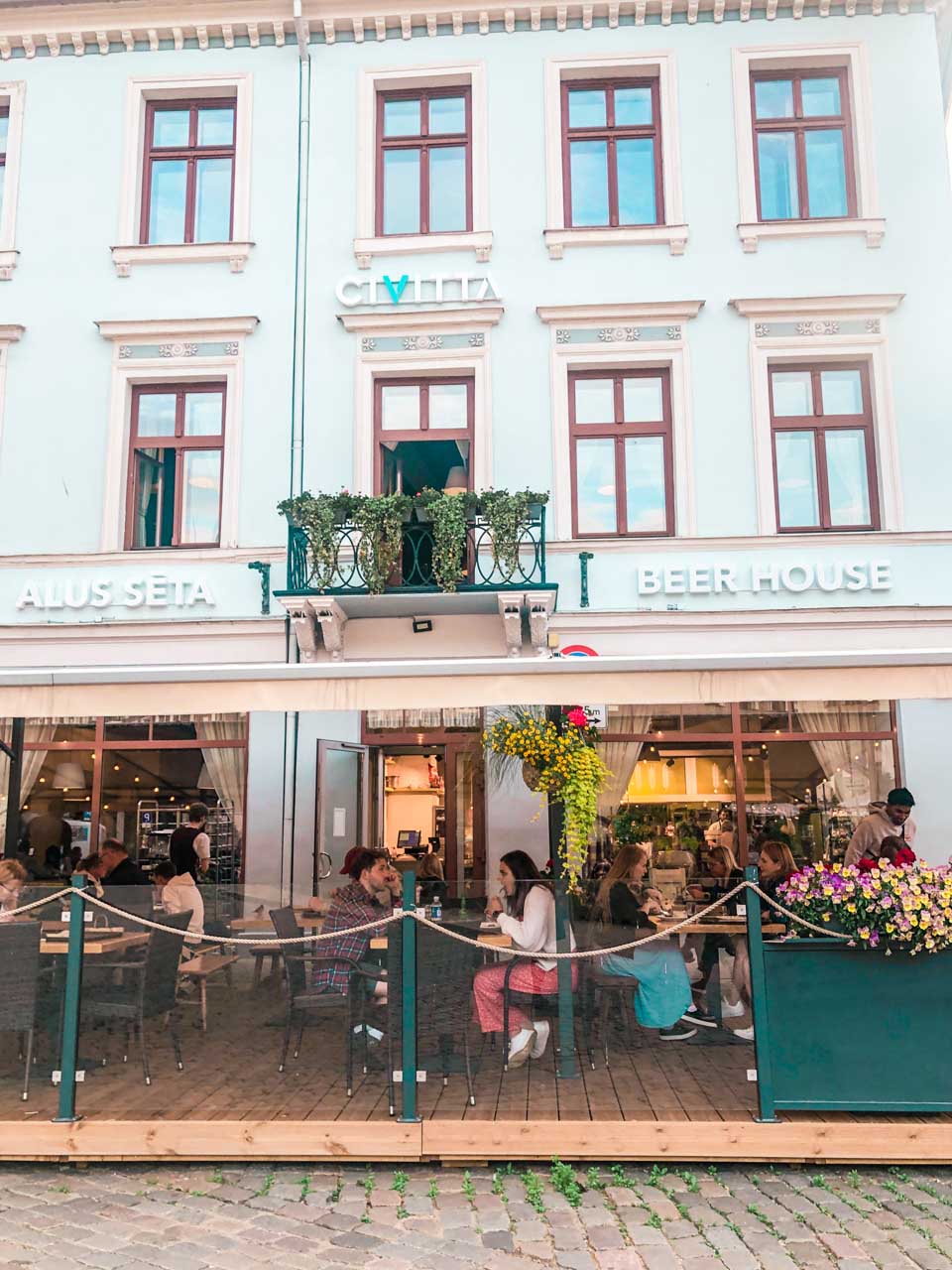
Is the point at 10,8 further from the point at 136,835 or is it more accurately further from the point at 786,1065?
the point at 786,1065

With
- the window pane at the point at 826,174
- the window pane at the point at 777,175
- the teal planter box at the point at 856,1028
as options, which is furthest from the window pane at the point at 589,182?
the teal planter box at the point at 856,1028

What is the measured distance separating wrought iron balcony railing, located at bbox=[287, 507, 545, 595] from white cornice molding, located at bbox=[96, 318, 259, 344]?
8.16 ft

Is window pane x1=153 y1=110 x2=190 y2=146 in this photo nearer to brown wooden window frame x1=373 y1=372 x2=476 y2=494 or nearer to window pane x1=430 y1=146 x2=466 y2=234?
window pane x1=430 y1=146 x2=466 y2=234

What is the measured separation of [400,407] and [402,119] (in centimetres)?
335

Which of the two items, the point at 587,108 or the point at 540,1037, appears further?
the point at 587,108

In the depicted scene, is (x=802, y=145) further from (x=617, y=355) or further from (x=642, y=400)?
(x=642, y=400)

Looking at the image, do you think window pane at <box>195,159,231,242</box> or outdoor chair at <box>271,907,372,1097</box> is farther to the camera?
window pane at <box>195,159,231,242</box>

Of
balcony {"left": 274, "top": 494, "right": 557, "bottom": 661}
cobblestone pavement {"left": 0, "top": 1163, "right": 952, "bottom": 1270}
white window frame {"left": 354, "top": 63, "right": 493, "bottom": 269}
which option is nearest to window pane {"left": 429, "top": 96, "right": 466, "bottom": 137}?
white window frame {"left": 354, "top": 63, "right": 493, "bottom": 269}

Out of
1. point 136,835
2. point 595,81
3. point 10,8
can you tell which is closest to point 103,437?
point 136,835

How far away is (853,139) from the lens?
39.1 feet

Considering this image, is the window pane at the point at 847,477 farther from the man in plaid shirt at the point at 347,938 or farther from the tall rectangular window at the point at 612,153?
the man in plaid shirt at the point at 347,938

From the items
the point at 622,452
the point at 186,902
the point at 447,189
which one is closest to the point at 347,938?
the point at 186,902

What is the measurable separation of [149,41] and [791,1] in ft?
22.7

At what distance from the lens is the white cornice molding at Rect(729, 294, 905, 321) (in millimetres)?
11352
